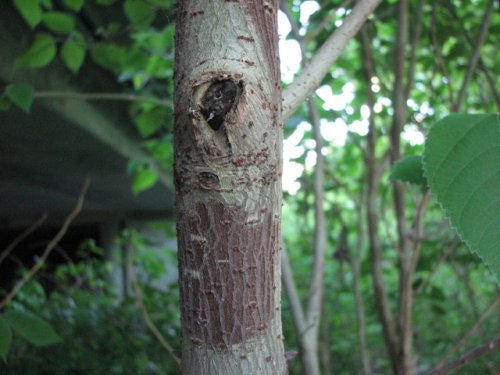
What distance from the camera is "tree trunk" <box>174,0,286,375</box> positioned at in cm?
52

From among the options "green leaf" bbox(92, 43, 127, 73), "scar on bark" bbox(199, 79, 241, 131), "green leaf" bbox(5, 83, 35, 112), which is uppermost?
"green leaf" bbox(92, 43, 127, 73)

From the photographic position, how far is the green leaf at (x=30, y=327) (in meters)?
1.08

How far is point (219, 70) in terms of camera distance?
520 mm

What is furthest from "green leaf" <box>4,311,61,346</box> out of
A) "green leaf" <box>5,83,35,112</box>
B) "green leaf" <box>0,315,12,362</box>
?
"green leaf" <box>5,83,35,112</box>

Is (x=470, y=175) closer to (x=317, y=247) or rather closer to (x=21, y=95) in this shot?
(x=317, y=247)

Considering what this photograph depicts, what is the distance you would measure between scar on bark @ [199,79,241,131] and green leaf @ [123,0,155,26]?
1.06 meters

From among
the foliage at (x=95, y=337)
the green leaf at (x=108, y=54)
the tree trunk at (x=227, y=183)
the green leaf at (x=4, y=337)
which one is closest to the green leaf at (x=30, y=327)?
the green leaf at (x=4, y=337)

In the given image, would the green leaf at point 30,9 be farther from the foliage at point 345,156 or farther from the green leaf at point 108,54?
the green leaf at point 108,54

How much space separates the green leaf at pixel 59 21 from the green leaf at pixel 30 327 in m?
0.82

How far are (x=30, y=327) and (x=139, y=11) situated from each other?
34.1 inches

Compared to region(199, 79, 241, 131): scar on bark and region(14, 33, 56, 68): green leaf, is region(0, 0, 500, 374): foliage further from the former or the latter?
region(199, 79, 241, 131): scar on bark

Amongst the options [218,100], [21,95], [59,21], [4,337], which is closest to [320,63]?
[218,100]

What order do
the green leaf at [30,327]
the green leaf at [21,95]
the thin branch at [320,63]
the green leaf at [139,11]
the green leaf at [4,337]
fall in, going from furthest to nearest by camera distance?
the green leaf at [139,11], the green leaf at [21,95], the green leaf at [30,327], the green leaf at [4,337], the thin branch at [320,63]

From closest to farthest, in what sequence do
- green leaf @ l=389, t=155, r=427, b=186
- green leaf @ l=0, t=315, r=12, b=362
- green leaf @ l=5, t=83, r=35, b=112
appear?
green leaf @ l=389, t=155, r=427, b=186 → green leaf @ l=0, t=315, r=12, b=362 → green leaf @ l=5, t=83, r=35, b=112
